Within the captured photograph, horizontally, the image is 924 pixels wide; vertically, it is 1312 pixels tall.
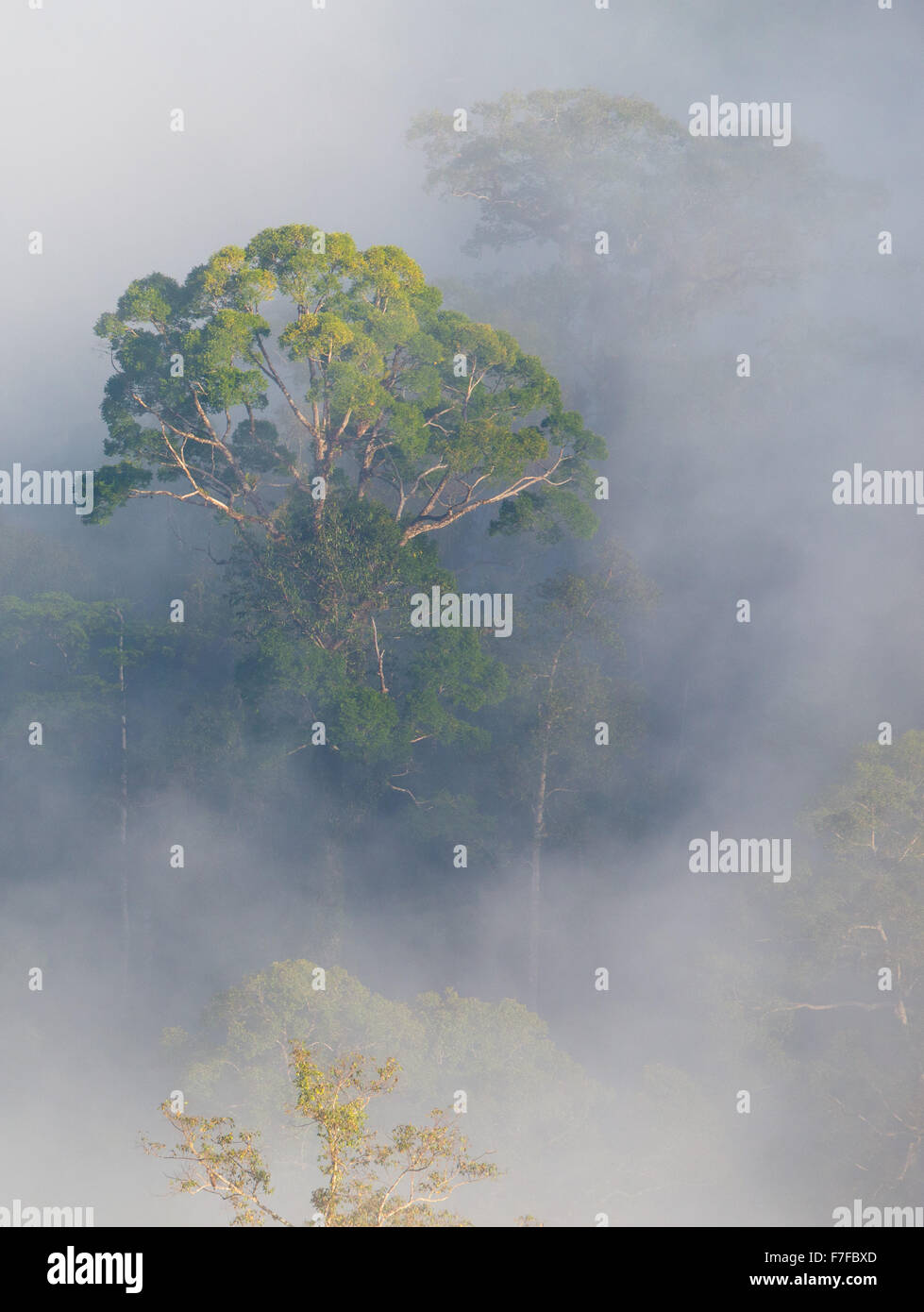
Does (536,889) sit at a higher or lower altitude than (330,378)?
lower

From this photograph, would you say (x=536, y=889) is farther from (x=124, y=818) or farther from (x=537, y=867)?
(x=124, y=818)

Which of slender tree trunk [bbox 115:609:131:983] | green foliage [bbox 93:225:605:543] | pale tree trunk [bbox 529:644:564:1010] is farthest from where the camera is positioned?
slender tree trunk [bbox 115:609:131:983]

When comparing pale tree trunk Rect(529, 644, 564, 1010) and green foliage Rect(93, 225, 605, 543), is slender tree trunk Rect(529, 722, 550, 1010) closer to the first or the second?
pale tree trunk Rect(529, 644, 564, 1010)

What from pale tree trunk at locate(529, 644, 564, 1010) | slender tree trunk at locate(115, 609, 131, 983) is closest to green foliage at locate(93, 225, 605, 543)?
pale tree trunk at locate(529, 644, 564, 1010)

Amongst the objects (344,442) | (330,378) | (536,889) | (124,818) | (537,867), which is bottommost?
(536,889)

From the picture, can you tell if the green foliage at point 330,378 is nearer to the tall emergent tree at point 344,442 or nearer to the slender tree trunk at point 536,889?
the tall emergent tree at point 344,442

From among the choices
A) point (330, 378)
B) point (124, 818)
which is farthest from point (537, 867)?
point (330, 378)

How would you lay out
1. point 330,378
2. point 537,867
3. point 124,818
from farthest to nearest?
point 124,818
point 537,867
point 330,378

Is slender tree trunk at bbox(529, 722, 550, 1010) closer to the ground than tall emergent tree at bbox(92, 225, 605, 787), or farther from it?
closer to the ground

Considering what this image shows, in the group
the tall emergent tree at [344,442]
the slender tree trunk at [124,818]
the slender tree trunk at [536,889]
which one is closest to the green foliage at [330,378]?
the tall emergent tree at [344,442]

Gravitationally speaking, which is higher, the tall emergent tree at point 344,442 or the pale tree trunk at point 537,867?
the tall emergent tree at point 344,442

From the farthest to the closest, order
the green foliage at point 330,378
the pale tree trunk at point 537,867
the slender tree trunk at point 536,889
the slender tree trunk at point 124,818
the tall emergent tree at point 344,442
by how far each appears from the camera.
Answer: the slender tree trunk at point 124,818 < the slender tree trunk at point 536,889 < the pale tree trunk at point 537,867 < the tall emergent tree at point 344,442 < the green foliage at point 330,378
